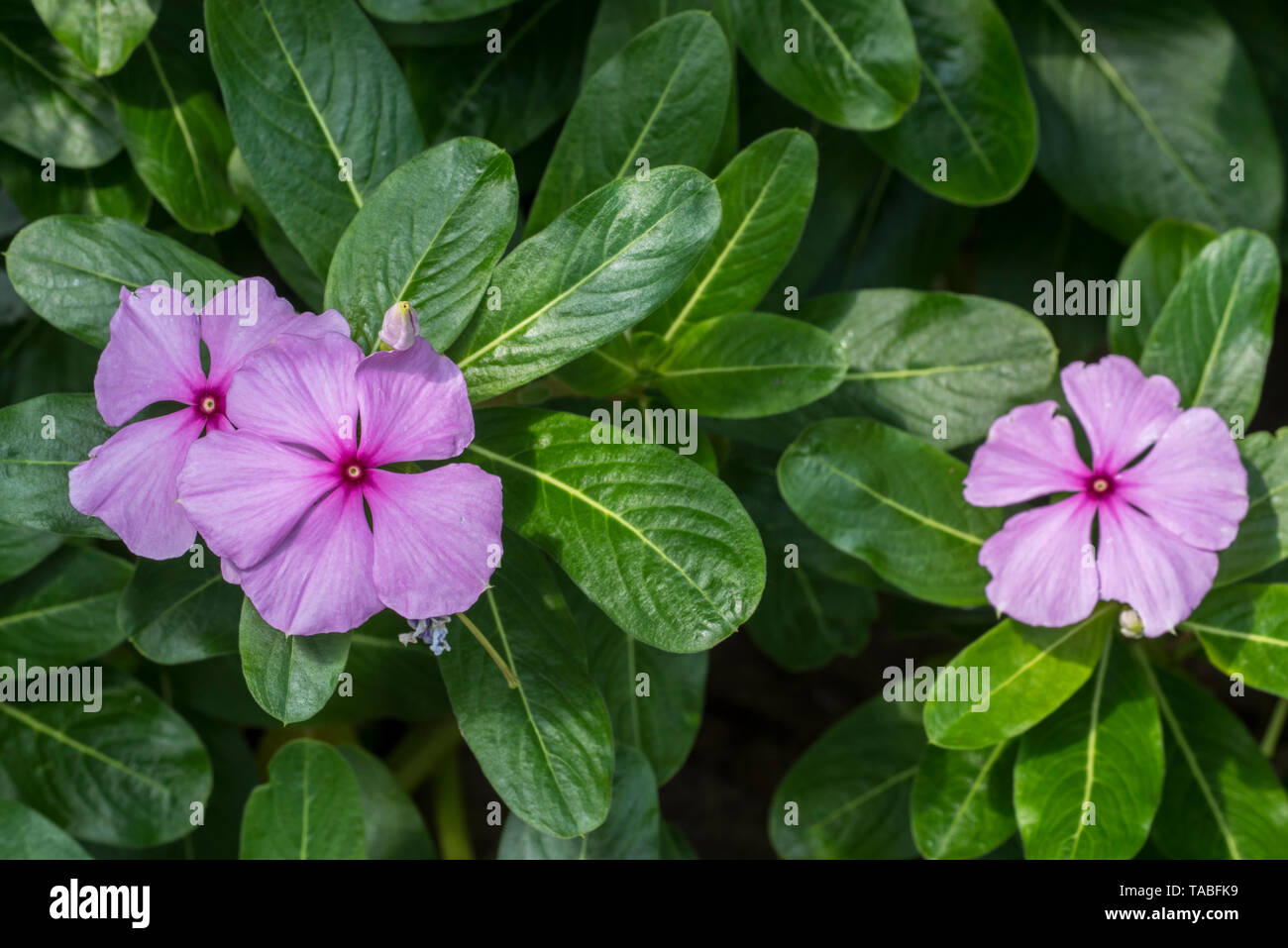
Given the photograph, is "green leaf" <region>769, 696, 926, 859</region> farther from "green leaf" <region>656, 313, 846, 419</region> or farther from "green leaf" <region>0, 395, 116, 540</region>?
"green leaf" <region>0, 395, 116, 540</region>

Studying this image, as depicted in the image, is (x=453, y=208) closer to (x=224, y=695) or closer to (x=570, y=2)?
(x=570, y=2)

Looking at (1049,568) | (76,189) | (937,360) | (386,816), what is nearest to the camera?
(1049,568)

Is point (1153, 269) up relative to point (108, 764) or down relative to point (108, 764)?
up

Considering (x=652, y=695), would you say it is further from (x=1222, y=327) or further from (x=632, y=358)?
(x=1222, y=327)

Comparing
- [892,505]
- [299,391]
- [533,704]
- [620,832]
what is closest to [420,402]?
[299,391]

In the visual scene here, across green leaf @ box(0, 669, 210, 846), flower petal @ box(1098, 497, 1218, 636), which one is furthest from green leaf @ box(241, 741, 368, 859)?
flower petal @ box(1098, 497, 1218, 636)

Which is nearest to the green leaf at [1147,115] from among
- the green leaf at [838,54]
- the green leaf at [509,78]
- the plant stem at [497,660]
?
the green leaf at [838,54]

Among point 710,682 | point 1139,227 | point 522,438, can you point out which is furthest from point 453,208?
point 710,682
